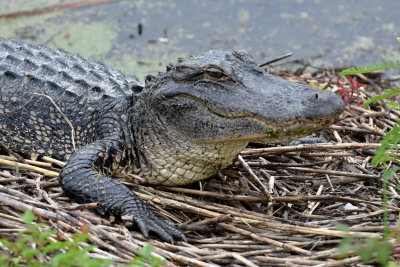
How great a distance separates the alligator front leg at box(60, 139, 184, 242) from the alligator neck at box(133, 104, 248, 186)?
313mm

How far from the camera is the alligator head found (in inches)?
125

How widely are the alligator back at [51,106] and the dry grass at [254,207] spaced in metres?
0.20

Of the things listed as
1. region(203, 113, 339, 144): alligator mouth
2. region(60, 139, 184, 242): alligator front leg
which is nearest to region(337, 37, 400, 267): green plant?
region(203, 113, 339, 144): alligator mouth

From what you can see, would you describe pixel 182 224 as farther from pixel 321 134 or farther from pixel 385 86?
pixel 385 86

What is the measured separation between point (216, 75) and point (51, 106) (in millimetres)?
1343

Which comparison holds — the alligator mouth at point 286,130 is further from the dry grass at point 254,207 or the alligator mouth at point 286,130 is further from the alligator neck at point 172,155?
the dry grass at point 254,207

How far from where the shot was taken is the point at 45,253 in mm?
2600

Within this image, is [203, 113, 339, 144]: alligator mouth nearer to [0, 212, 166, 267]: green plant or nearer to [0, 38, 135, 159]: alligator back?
[0, 212, 166, 267]: green plant

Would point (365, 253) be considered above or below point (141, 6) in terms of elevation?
below

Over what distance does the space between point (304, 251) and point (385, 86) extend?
11.5ft

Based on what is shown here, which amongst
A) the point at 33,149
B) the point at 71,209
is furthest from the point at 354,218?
the point at 33,149

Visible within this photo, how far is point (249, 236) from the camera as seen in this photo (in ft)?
10.9

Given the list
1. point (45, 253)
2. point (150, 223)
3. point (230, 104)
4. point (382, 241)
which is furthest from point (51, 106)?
point (382, 241)

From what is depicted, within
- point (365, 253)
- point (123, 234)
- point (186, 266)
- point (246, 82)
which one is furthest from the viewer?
point (246, 82)
